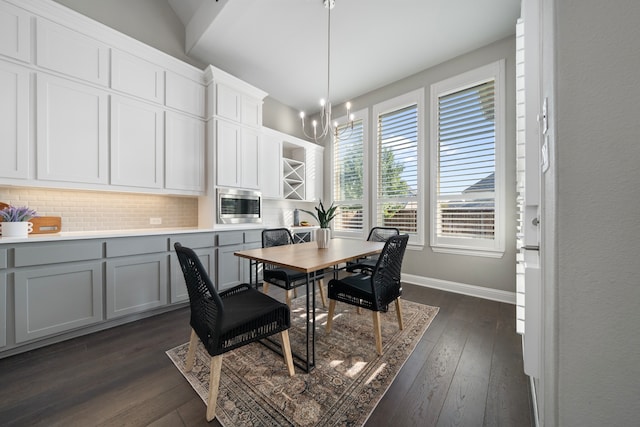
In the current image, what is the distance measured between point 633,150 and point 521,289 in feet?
4.35

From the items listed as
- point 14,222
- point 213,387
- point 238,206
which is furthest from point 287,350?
point 14,222

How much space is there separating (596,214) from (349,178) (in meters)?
3.99

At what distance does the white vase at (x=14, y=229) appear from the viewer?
1803 millimetres

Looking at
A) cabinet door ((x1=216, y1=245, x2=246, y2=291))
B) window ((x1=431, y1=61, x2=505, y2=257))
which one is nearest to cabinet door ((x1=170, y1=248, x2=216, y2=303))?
cabinet door ((x1=216, y1=245, x2=246, y2=291))

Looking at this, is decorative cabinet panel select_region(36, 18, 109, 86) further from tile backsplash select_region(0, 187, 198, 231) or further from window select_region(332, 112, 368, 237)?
window select_region(332, 112, 368, 237)

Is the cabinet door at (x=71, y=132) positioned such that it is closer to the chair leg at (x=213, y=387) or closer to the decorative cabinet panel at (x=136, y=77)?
the decorative cabinet panel at (x=136, y=77)

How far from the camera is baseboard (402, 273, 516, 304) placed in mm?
2840

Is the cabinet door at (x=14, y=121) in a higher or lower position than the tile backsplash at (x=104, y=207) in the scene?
higher

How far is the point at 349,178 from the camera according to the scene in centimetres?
448

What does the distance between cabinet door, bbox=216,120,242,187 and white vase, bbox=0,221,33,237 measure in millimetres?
1697

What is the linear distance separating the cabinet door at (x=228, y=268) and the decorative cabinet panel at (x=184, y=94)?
1.84 m

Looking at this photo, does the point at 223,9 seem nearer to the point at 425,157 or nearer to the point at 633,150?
the point at 425,157

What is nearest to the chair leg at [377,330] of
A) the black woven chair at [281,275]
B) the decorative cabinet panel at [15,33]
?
the black woven chair at [281,275]

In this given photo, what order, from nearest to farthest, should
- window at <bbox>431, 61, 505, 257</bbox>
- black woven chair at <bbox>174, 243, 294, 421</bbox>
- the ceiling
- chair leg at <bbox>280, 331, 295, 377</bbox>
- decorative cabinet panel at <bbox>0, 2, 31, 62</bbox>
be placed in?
black woven chair at <bbox>174, 243, 294, 421</bbox>
chair leg at <bbox>280, 331, 295, 377</bbox>
decorative cabinet panel at <bbox>0, 2, 31, 62</bbox>
the ceiling
window at <bbox>431, 61, 505, 257</bbox>
